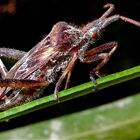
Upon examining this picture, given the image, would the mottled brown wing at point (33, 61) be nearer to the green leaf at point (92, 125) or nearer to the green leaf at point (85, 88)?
the green leaf at point (92, 125)

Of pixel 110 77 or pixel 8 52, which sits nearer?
pixel 110 77

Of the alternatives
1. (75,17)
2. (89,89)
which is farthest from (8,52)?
(75,17)

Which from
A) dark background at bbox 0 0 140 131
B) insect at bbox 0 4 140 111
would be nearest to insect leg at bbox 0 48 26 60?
insect at bbox 0 4 140 111

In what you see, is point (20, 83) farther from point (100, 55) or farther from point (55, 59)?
point (100, 55)

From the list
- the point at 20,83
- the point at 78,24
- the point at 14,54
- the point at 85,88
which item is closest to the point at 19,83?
the point at 20,83

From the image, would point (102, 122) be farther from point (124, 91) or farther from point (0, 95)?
point (124, 91)

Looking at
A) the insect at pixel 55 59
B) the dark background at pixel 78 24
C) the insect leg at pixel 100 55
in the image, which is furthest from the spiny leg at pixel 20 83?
the dark background at pixel 78 24
